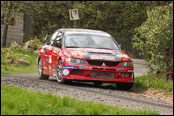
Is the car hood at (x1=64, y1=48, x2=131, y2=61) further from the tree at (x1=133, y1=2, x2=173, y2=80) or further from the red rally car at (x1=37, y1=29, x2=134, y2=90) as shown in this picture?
the tree at (x1=133, y1=2, x2=173, y2=80)

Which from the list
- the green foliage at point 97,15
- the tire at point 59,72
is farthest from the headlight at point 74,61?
the green foliage at point 97,15

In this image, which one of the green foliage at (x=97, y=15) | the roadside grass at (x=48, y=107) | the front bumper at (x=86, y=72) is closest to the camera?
the roadside grass at (x=48, y=107)

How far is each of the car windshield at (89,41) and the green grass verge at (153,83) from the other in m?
1.45

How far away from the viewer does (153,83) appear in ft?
53.7

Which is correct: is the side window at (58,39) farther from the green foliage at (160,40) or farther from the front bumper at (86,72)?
the green foliage at (160,40)

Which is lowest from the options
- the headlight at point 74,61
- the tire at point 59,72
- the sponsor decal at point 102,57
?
the tire at point 59,72

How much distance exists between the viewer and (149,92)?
51.9 ft

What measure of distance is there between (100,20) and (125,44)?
2.70 meters

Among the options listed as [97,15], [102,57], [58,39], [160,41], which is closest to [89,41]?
[58,39]

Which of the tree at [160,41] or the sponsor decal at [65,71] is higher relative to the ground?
the tree at [160,41]

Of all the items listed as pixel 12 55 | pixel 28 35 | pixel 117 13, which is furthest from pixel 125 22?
pixel 12 55

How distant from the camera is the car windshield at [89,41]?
15.8 meters

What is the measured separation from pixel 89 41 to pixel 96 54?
3.98ft

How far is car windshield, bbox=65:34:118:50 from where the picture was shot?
51.8 feet
